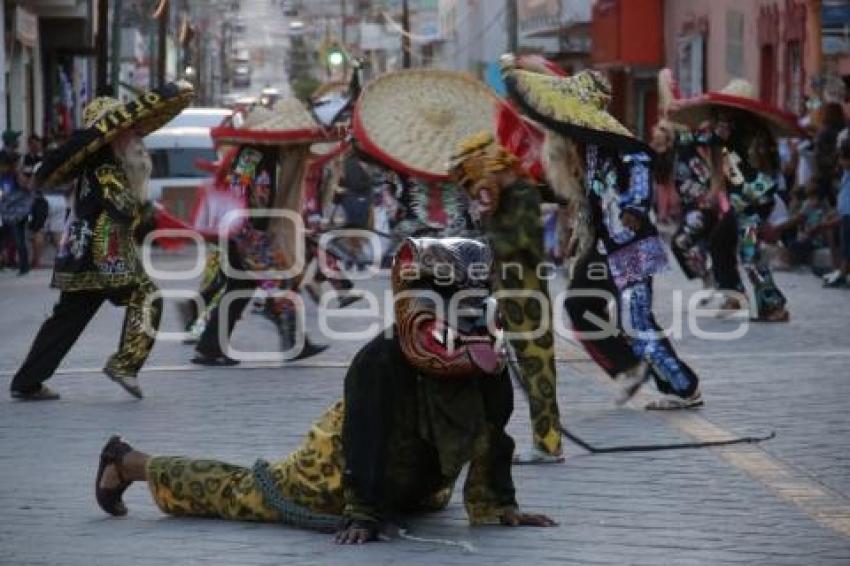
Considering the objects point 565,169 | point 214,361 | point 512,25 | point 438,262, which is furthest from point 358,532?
point 512,25

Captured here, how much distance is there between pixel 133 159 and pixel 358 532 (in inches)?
198

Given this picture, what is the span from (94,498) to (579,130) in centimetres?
316

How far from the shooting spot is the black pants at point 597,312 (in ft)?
36.1

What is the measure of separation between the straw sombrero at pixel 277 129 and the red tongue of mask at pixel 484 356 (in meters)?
6.65

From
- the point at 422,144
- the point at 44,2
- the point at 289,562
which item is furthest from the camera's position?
the point at 44,2

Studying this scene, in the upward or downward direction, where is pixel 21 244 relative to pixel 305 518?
upward

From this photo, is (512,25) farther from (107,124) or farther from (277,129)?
(107,124)

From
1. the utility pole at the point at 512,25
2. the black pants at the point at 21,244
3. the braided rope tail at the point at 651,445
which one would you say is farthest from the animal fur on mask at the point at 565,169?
the utility pole at the point at 512,25

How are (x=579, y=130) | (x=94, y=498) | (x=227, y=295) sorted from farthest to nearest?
1. (x=227, y=295)
2. (x=579, y=130)
3. (x=94, y=498)

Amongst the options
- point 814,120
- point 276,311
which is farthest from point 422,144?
point 814,120

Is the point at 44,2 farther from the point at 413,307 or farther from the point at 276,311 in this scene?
the point at 413,307

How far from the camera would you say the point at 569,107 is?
10.5m

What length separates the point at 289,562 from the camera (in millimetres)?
7230

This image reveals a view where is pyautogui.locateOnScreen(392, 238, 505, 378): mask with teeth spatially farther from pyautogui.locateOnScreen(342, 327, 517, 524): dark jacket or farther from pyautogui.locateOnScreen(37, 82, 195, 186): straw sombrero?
pyautogui.locateOnScreen(37, 82, 195, 186): straw sombrero
